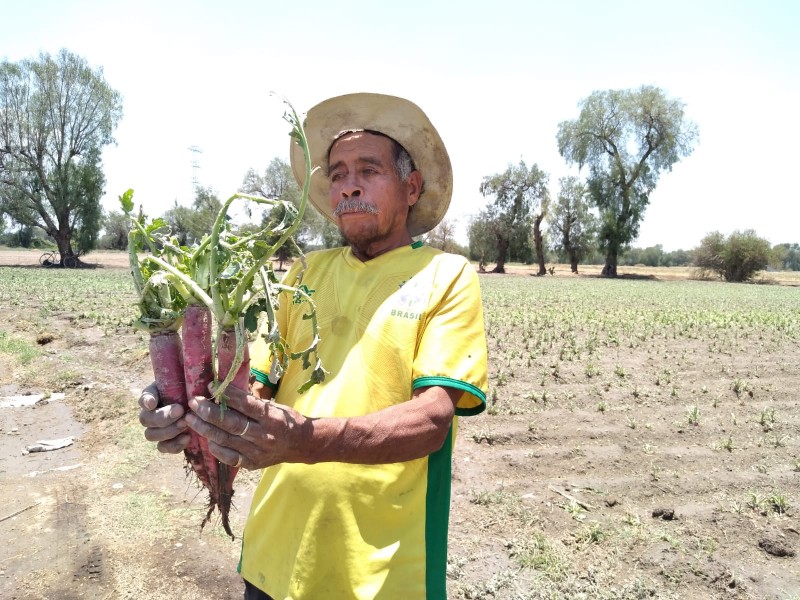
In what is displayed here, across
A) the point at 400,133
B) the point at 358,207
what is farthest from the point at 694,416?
the point at 358,207

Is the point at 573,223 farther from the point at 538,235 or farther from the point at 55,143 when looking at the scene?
the point at 55,143

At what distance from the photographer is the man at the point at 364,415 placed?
4.60 ft

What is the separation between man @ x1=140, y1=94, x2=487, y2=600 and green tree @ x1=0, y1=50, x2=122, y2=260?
40.4 meters

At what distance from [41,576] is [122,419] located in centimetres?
266

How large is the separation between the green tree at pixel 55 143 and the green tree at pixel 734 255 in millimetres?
50561

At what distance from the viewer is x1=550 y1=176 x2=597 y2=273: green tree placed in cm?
5084

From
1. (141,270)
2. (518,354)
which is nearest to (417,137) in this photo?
(141,270)

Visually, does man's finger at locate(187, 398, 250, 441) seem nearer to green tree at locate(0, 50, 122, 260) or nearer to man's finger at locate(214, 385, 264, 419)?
man's finger at locate(214, 385, 264, 419)

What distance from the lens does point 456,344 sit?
1604 millimetres

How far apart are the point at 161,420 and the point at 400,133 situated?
128 centimetres

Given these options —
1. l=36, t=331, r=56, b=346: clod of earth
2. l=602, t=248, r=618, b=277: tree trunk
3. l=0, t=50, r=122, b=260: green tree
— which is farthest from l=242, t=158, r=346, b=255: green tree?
l=36, t=331, r=56, b=346: clod of earth

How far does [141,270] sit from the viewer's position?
1.71m

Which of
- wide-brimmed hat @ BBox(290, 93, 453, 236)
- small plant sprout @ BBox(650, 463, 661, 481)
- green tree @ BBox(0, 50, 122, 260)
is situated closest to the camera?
wide-brimmed hat @ BBox(290, 93, 453, 236)

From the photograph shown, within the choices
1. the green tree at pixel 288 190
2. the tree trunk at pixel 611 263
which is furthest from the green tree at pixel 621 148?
the green tree at pixel 288 190
